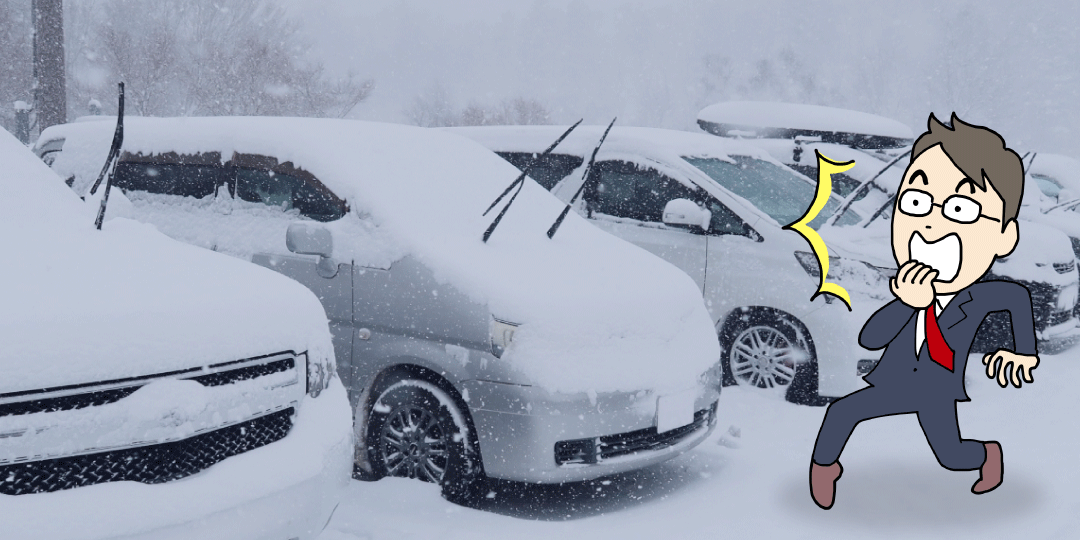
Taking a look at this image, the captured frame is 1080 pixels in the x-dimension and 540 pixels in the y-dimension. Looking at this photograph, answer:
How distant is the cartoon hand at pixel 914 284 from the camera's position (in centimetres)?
278

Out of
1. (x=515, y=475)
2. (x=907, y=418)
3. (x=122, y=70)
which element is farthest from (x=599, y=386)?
(x=122, y=70)

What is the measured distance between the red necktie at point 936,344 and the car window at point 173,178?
3.79 metres

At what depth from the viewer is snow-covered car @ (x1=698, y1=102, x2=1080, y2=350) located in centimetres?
651

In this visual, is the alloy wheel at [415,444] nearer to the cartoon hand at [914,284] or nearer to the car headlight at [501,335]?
the car headlight at [501,335]

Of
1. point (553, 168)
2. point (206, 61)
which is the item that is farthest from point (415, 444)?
point (206, 61)

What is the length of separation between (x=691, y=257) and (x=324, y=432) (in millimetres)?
3744

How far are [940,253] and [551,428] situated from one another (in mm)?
1853

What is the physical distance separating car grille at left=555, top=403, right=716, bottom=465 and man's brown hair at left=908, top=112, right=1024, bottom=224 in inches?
80.3

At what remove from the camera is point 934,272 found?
9.16 ft

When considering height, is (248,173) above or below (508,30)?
below

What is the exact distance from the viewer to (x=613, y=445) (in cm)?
426

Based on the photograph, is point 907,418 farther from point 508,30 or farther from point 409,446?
point 508,30

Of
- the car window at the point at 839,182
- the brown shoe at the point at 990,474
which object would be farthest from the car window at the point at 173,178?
the car window at the point at 839,182

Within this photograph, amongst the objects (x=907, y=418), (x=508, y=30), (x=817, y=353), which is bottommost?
(x=907, y=418)
